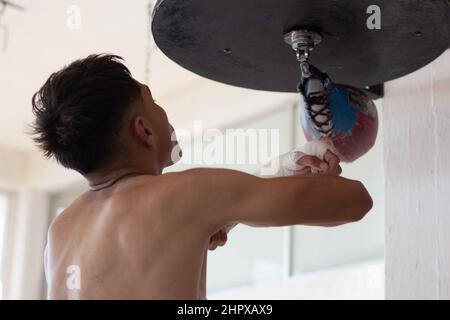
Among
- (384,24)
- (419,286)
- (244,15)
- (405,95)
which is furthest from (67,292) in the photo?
(405,95)

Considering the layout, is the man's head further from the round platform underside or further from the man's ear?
the round platform underside

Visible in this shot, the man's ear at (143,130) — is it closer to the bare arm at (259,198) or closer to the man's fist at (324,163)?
the bare arm at (259,198)

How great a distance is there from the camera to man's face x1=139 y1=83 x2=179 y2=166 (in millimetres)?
1043

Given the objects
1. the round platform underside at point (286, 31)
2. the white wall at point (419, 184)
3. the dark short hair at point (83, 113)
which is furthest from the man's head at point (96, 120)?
the white wall at point (419, 184)

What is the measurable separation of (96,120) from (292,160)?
0.29 metres

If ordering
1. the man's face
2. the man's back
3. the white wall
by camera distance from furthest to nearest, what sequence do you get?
the white wall
the man's face
the man's back

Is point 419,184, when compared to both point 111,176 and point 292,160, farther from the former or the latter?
point 111,176

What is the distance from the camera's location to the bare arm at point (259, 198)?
3.07 ft

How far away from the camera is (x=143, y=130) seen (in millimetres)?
1023

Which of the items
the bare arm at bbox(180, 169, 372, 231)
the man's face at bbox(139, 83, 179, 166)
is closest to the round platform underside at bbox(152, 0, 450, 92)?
the man's face at bbox(139, 83, 179, 166)

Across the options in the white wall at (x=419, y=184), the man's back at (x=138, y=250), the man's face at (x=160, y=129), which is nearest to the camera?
the man's back at (x=138, y=250)

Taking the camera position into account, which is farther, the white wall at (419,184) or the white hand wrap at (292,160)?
the white wall at (419,184)

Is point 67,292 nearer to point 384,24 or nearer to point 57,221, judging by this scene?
point 57,221
